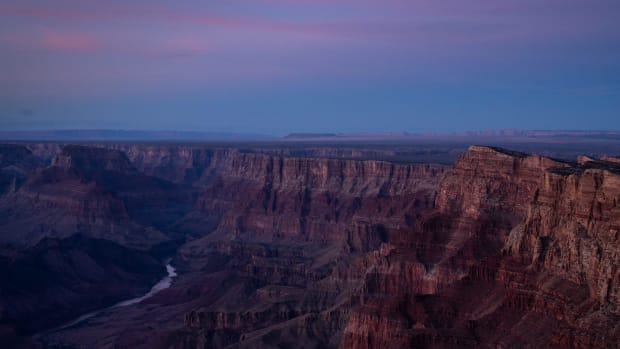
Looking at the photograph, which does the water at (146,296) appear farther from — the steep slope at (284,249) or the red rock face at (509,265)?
the red rock face at (509,265)

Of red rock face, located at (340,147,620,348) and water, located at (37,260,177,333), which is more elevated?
red rock face, located at (340,147,620,348)

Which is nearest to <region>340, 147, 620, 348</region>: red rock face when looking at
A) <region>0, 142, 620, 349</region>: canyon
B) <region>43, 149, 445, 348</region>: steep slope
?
<region>0, 142, 620, 349</region>: canyon

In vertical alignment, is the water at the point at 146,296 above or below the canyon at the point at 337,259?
below

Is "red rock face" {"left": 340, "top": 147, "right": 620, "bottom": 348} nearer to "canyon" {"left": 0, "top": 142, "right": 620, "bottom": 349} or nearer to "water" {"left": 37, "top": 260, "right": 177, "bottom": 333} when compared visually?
"canyon" {"left": 0, "top": 142, "right": 620, "bottom": 349}

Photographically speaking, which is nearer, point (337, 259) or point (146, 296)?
point (337, 259)

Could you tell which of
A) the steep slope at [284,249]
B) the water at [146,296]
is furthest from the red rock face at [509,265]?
the water at [146,296]

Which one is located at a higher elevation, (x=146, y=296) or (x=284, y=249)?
(x=284, y=249)

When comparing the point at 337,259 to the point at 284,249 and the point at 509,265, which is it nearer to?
the point at 284,249

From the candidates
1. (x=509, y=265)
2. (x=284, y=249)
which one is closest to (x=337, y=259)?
(x=284, y=249)
